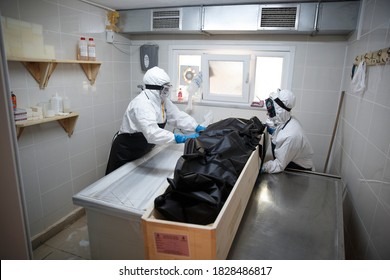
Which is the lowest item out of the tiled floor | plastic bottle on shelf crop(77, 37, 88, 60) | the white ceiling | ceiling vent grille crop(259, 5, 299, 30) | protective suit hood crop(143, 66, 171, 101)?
the tiled floor

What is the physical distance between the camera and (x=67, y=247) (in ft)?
8.05

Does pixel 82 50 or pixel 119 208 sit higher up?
pixel 82 50

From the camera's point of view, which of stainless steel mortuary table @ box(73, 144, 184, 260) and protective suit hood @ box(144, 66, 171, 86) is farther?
protective suit hood @ box(144, 66, 171, 86)

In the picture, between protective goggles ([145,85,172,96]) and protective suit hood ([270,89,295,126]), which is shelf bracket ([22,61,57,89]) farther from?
protective suit hood ([270,89,295,126])

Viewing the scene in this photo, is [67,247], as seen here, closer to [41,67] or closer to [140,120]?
[140,120]

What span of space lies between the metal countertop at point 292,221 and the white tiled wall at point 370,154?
0.16 m

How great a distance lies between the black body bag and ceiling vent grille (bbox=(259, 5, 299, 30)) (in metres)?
1.40

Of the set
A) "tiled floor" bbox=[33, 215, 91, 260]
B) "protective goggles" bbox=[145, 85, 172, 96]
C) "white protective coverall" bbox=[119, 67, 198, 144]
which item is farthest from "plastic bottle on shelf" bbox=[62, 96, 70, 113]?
"tiled floor" bbox=[33, 215, 91, 260]

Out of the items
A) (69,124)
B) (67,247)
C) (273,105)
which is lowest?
(67,247)

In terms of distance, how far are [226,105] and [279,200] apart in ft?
5.72

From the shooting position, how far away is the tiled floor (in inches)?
91.4

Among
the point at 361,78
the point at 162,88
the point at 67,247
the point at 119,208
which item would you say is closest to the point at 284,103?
the point at 361,78

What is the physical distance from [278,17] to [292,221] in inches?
77.3

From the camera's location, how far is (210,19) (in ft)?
8.80
